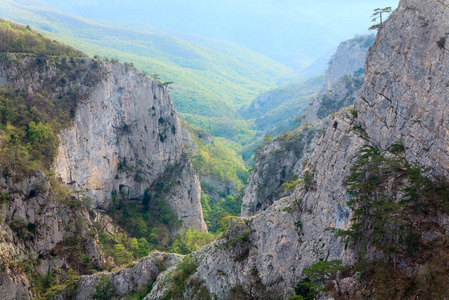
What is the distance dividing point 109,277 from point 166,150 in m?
43.5

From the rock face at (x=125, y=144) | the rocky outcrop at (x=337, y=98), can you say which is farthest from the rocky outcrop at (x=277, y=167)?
the rocky outcrop at (x=337, y=98)

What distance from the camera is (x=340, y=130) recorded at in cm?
3241

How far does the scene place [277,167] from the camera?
253 feet

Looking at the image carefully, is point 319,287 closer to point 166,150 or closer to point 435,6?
point 435,6

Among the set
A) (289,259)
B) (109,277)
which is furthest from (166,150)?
(289,259)

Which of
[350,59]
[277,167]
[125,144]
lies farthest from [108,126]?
[350,59]

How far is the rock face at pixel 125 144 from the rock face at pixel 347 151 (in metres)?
38.1

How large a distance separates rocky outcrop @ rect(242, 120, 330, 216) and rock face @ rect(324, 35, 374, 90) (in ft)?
187

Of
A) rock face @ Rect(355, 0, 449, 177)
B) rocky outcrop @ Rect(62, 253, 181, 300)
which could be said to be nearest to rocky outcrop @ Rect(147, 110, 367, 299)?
rock face @ Rect(355, 0, 449, 177)

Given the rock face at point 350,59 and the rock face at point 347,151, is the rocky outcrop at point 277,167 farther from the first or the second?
the rock face at point 350,59

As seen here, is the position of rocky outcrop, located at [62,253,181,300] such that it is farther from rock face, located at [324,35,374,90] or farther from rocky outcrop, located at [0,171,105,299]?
rock face, located at [324,35,374,90]

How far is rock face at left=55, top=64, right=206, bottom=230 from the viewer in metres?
66.5

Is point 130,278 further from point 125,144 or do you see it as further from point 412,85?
point 412,85

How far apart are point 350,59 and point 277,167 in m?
77.4
